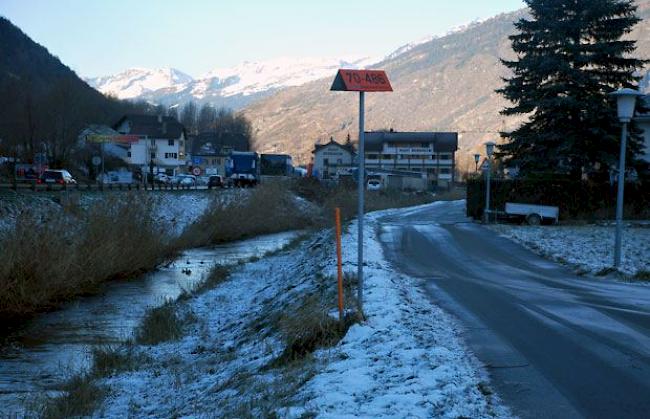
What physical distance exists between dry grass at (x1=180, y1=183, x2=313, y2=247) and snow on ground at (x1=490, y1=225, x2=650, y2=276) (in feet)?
59.2

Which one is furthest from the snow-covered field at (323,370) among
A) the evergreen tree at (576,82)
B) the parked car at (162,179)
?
the parked car at (162,179)

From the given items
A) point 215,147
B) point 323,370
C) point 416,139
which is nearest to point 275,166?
point 215,147

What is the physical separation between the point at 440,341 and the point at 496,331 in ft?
4.18

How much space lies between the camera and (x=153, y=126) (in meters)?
123

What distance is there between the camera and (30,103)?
64.0m

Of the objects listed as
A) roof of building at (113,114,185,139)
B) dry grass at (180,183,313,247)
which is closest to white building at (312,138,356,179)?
roof of building at (113,114,185,139)

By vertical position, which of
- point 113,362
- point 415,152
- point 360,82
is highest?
point 415,152

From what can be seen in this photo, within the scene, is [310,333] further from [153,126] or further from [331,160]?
[153,126]

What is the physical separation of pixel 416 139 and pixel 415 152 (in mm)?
2558

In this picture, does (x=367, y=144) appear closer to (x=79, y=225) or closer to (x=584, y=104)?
(x=584, y=104)

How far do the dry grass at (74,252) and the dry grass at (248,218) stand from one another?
7546 mm

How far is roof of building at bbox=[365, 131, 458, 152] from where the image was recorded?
119m

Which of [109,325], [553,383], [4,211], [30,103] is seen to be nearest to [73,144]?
[30,103]

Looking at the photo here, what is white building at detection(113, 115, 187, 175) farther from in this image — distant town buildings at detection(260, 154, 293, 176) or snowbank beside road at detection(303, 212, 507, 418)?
snowbank beside road at detection(303, 212, 507, 418)
